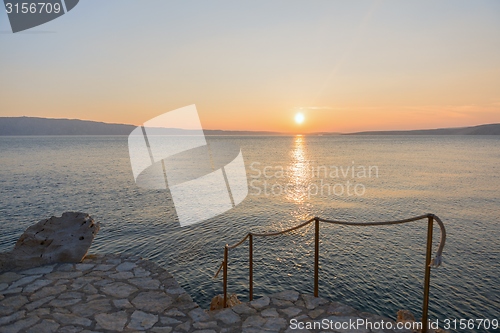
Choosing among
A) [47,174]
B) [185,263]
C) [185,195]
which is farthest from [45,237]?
[47,174]

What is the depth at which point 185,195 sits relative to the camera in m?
25.8

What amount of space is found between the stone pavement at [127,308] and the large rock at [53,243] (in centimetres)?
43

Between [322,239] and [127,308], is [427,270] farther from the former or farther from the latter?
[322,239]

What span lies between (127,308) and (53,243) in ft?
10.8

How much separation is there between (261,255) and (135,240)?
591cm

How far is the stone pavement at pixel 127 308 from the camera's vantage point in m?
4.52

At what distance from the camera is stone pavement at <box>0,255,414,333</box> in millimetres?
4523

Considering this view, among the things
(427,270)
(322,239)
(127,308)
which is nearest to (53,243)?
(127,308)

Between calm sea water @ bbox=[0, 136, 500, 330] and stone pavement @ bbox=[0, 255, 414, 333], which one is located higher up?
stone pavement @ bbox=[0, 255, 414, 333]

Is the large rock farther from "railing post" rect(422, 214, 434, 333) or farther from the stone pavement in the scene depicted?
"railing post" rect(422, 214, 434, 333)

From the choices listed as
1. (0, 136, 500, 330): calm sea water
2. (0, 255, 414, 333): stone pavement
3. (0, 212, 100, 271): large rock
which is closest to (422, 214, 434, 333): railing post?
(0, 255, 414, 333): stone pavement

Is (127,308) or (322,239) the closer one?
(127,308)

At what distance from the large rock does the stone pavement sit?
434mm

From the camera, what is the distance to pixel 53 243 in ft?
23.3
